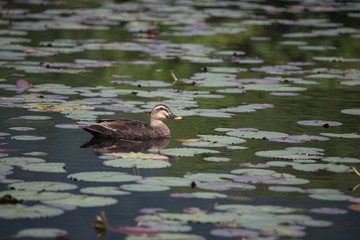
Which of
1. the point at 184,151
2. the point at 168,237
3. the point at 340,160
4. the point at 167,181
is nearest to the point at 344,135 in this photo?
the point at 340,160

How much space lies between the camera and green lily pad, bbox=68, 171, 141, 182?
734 centimetres

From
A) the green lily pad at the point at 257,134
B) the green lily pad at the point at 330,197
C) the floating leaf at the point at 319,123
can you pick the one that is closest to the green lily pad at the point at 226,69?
the floating leaf at the point at 319,123

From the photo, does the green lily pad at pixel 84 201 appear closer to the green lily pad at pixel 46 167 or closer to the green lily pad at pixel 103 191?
the green lily pad at pixel 103 191

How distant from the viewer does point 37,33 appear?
1900cm

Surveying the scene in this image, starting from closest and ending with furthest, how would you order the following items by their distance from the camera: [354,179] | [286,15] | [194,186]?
[194,186]
[354,179]
[286,15]

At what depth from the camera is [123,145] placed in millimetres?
9477

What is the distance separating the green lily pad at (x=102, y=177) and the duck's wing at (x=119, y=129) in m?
1.93

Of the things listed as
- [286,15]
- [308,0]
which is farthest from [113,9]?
[308,0]

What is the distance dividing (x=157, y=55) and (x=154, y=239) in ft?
35.1

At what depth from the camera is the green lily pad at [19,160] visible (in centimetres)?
796

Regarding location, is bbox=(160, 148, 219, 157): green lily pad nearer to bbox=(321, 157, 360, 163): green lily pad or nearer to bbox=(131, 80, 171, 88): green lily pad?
bbox=(321, 157, 360, 163): green lily pad

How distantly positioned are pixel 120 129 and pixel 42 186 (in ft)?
8.48

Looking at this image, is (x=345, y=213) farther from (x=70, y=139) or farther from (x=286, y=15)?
(x=286, y=15)

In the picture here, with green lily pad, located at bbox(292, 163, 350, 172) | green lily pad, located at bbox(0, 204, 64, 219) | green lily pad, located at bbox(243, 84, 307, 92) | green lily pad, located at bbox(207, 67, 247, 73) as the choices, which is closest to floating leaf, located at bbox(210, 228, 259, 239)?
green lily pad, located at bbox(0, 204, 64, 219)
